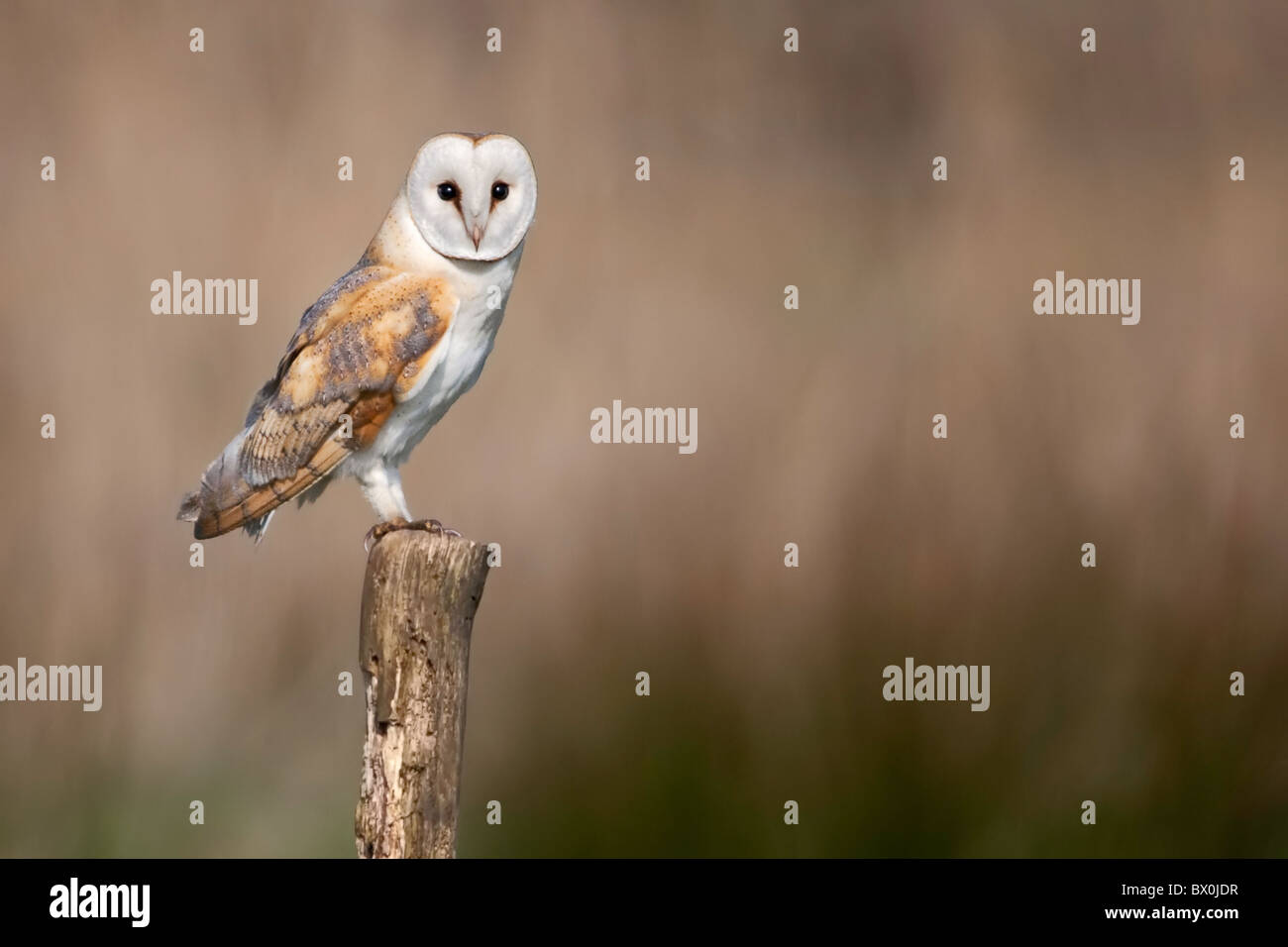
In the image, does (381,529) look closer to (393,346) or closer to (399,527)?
(399,527)

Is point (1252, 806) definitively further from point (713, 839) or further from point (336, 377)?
point (336, 377)

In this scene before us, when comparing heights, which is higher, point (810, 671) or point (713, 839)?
point (810, 671)

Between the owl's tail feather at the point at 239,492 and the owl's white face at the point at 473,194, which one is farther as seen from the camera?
the owl's tail feather at the point at 239,492

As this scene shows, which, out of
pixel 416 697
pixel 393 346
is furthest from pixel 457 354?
pixel 416 697

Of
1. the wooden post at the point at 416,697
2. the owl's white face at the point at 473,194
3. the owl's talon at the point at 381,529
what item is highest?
the owl's white face at the point at 473,194

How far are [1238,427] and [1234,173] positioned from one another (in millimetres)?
965

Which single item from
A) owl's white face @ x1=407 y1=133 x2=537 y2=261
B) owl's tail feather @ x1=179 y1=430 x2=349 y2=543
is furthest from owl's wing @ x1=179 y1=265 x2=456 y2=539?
owl's white face @ x1=407 y1=133 x2=537 y2=261

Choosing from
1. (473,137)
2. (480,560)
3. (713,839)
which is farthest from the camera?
(713,839)

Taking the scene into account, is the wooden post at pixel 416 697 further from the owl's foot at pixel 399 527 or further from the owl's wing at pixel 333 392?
the owl's wing at pixel 333 392

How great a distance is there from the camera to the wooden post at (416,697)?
3275 millimetres

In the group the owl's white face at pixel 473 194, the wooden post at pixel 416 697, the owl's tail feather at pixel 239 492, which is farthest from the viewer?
the owl's tail feather at pixel 239 492

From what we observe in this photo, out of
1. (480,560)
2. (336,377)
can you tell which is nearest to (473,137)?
(336,377)

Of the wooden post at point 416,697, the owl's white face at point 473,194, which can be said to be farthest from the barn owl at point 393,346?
the wooden post at point 416,697

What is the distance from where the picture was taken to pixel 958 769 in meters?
5.75
